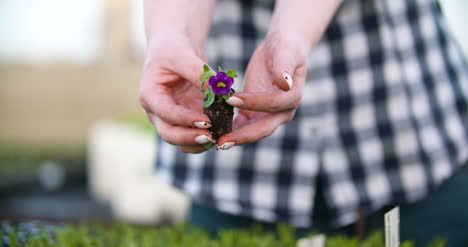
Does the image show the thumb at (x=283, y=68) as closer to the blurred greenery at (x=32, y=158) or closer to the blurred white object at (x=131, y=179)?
the blurred white object at (x=131, y=179)

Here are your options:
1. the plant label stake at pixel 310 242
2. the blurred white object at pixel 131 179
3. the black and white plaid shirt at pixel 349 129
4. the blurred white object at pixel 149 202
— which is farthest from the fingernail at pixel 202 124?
the blurred white object at pixel 149 202

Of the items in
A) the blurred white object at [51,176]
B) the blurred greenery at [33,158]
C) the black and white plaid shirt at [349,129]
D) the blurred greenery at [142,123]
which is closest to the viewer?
the black and white plaid shirt at [349,129]

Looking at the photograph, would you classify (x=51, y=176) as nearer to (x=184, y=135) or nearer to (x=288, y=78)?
(x=184, y=135)

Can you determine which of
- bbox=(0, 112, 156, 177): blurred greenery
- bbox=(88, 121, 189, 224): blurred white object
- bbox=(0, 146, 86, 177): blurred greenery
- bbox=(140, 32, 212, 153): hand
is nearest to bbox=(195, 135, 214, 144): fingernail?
bbox=(140, 32, 212, 153): hand

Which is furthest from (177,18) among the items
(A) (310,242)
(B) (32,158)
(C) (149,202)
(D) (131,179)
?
(B) (32,158)

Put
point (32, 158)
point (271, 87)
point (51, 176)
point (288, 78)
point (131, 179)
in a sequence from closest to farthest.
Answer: point (288, 78)
point (271, 87)
point (131, 179)
point (51, 176)
point (32, 158)

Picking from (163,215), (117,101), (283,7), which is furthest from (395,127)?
(117,101)

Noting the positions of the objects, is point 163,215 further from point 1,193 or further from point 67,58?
point 67,58
